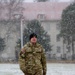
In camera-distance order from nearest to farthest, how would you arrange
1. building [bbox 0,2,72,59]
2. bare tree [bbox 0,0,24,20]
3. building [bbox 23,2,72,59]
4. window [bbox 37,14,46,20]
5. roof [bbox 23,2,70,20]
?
bare tree [bbox 0,0,24,20] → building [bbox 0,2,72,59] → building [bbox 23,2,72,59] → window [bbox 37,14,46,20] → roof [bbox 23,2,70,20]

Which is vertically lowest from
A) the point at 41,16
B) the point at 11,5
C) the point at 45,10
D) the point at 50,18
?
the point at 50,18

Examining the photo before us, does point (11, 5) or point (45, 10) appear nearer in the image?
point (11, 5)

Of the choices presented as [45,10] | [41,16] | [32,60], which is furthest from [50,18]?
[32,60]

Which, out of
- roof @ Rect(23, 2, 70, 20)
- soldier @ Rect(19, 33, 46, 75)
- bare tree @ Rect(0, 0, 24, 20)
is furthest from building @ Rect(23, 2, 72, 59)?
soldier @ Rect(19, 33, 46, 75)

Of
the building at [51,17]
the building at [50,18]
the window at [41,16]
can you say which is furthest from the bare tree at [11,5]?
the window at [41,16]

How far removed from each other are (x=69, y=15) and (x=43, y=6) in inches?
580

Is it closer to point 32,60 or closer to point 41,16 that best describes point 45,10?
point 41,16

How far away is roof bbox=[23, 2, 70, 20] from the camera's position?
68.8 meters

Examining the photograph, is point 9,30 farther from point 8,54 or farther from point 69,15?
point 69,15

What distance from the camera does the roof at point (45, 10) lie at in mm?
68812

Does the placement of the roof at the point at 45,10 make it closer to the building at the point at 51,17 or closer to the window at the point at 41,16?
the building at the point at 51,17

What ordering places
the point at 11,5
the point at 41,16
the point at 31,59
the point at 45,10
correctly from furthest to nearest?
1. the point at 45,10
2. the point at 41,16
3. the point at 11,5
4. the point at 31,59

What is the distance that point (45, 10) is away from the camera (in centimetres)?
7062

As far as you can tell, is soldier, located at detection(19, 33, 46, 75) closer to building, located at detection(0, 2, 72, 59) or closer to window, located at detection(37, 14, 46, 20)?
building, located at detection(0, 2, 72, 59)
